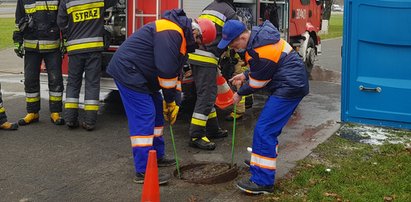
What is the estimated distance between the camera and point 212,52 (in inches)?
240

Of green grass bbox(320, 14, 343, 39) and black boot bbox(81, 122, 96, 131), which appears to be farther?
green grass bbox(320, 14, 343, 39)

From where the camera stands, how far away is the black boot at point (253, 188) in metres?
4.55

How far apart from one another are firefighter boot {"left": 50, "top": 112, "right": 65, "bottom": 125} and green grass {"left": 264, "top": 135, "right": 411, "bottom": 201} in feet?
11.3

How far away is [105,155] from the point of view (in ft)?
19.0

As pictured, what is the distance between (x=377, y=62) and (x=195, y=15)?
273 cm

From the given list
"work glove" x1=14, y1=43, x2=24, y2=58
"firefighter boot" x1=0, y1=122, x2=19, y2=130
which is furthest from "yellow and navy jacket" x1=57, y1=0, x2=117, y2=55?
"firefighter boot" x1=0, y1=122, x2=19, y2=130

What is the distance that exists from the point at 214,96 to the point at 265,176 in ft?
5.93

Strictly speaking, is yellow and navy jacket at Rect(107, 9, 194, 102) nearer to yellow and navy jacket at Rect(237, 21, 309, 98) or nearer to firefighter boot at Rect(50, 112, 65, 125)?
yellow and navy jacket at Rect(237, 21, 309, 98)

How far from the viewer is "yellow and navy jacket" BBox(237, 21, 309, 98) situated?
4477 mm

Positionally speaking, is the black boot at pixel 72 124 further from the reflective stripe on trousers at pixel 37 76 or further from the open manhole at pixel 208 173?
the open manhole at pixel 208 173

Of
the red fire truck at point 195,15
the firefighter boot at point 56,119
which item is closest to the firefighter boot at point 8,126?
the firefighter boot at point 56,119

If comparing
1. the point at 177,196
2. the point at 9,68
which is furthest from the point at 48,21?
the point at 9,68

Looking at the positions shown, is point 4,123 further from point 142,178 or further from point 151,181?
point 151,181

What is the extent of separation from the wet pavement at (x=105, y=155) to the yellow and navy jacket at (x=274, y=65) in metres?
0.97
